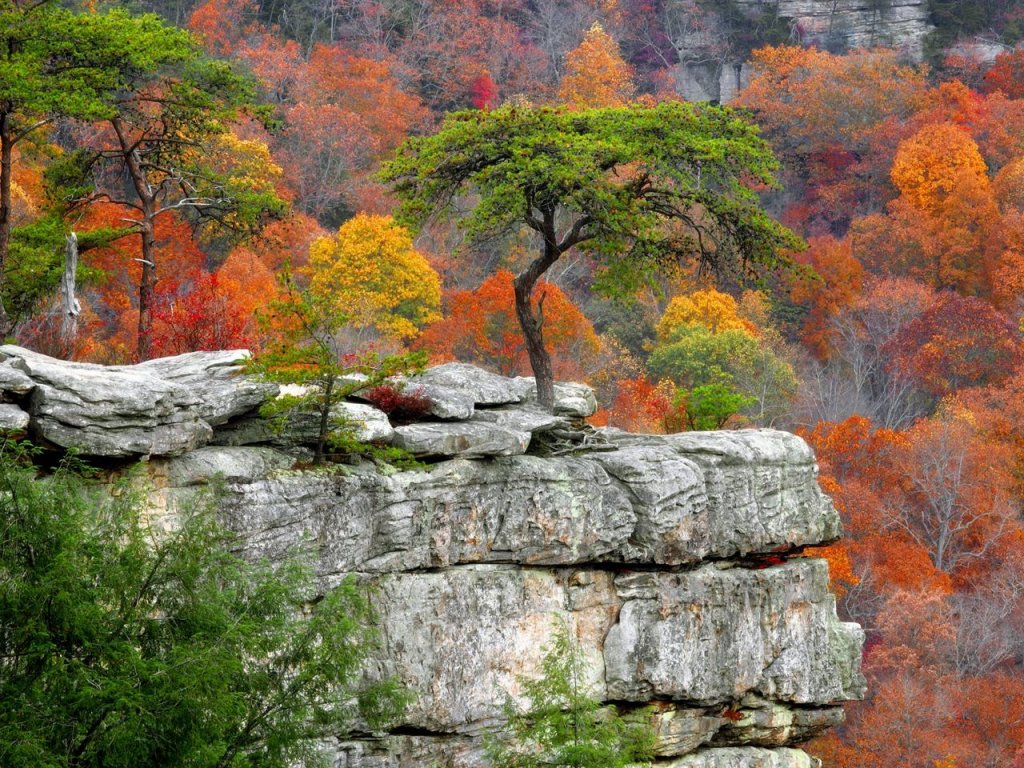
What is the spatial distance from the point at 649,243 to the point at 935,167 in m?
49.7

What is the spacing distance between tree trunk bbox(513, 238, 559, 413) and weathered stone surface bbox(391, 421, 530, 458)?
2023 millimetres

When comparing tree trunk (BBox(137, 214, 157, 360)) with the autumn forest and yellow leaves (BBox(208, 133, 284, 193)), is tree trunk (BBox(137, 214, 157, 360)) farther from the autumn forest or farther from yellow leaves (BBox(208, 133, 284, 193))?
yellow leaves (BBox(208, 133, 284, 193))

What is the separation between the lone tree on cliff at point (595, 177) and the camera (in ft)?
74.5

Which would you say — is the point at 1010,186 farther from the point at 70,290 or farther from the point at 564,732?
the point at 564,732

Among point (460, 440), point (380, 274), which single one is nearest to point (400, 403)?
point (460, 440)

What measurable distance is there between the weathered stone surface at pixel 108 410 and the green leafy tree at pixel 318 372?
43.9 inches

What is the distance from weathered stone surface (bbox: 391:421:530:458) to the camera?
814 inches

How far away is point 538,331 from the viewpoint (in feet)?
77.7

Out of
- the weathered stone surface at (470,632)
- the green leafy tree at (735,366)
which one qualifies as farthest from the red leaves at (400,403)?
the green leafy tree at (735,366)

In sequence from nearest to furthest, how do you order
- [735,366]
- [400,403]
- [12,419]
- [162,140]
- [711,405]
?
[12,419]
[400,403]
[162,140]
[711,405]
[735,366]

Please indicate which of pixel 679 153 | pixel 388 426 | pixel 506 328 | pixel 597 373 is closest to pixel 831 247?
pixel 597 373

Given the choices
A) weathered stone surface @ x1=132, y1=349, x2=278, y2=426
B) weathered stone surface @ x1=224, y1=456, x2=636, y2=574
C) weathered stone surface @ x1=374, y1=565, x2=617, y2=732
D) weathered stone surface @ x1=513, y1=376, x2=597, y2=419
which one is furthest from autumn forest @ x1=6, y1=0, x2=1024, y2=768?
weathered stone surface @ x1=374, y1=565, x2=617, y2=732

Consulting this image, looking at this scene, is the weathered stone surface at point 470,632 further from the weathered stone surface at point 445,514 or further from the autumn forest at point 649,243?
the autumn forest at point 649,243

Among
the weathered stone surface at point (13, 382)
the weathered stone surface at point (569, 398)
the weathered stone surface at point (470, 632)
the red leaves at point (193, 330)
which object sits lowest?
the weathered stone surface at point (470, 632)
